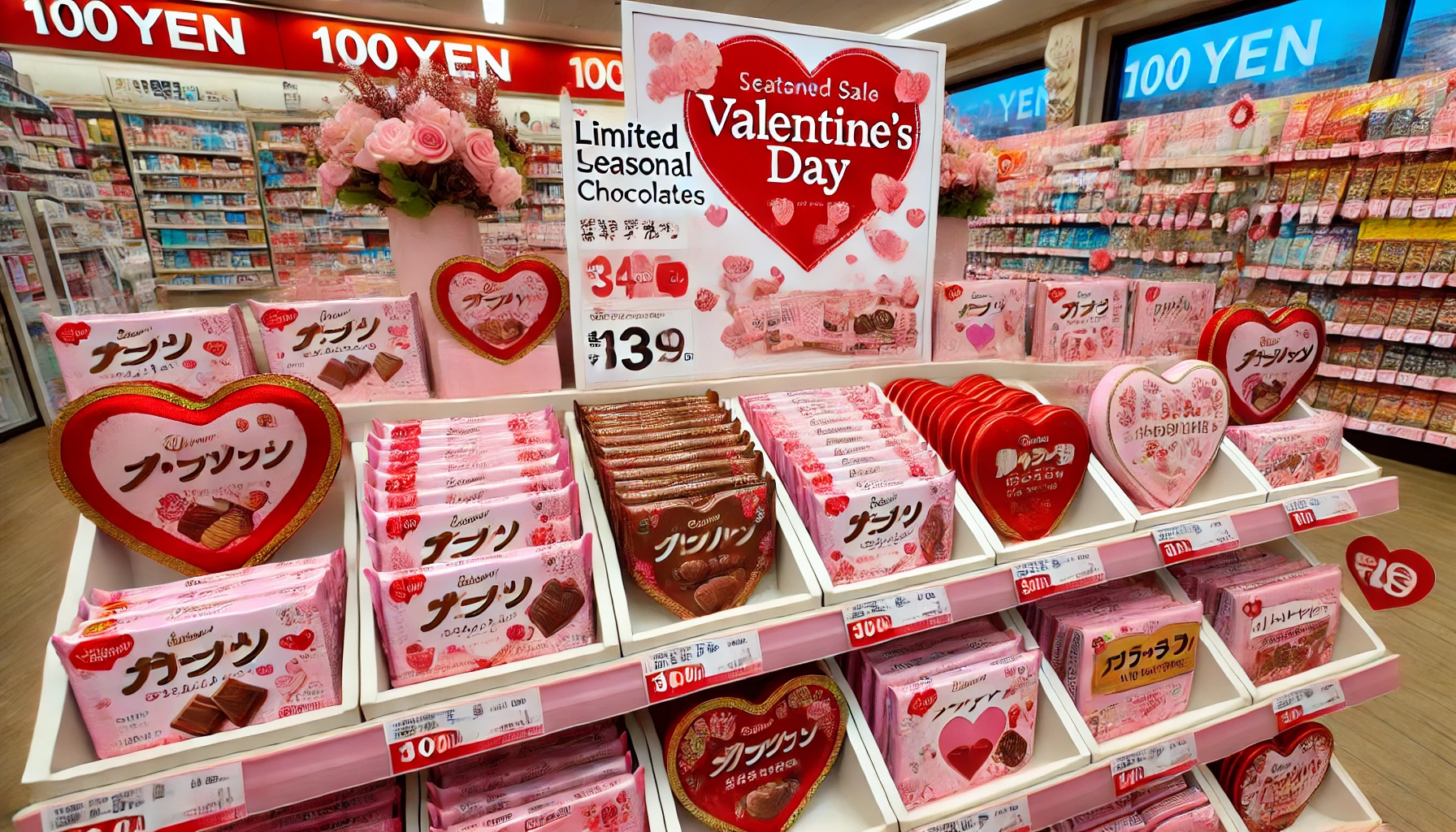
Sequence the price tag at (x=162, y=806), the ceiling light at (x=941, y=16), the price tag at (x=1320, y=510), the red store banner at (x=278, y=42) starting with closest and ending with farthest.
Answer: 1. the price tag at (x=162, y=806)
2. the price tag at (x=1320, y=510)
3. the red store banner at (x=278, y=42)
4. the ceiling light at (x=941, y=16)

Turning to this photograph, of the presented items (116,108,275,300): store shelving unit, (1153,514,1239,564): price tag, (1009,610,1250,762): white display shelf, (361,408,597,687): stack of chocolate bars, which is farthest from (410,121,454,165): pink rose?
(116,108,275,300): store shelving unit

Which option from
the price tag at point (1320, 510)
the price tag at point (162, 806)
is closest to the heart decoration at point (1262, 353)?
the price tag at point (1320, 510)

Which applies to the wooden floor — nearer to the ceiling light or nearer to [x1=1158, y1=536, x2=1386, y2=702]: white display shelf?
[x1=1158, y1=536, x2=1386, y2=702]: white display shelf

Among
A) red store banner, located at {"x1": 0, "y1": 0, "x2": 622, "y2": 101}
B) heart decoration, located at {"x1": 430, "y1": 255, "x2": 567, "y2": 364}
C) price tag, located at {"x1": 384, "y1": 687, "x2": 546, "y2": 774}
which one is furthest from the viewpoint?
red store banner, located at {"x1": 0, "y1": 0, "x2": 622, "y2": 101}

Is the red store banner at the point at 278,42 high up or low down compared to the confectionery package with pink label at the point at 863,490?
up

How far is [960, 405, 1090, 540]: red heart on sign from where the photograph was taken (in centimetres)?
129

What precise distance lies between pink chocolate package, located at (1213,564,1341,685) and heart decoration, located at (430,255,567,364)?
1.62 meters

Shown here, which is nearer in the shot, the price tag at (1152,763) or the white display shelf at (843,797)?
the white display shelf at (843,797)

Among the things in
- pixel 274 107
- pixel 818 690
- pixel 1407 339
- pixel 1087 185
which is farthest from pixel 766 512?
pixel 274 107

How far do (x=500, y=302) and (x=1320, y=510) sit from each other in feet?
5.91

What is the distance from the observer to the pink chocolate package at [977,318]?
1709mm

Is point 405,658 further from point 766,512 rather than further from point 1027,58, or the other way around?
point 1027,58

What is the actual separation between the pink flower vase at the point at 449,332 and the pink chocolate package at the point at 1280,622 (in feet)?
5.17

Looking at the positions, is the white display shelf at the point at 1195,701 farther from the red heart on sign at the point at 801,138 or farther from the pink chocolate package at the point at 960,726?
the red heart on sign at the point at 801,138
